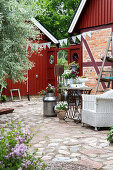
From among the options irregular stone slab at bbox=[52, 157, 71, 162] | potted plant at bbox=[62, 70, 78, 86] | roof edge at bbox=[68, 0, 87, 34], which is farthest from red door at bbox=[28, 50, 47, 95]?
irregular stone slab at bbox=[52, 157, 71, 162]

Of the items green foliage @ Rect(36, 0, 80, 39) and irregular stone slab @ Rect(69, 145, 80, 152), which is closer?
irregular stone slab @ Rect(69, 145, 80, 152)

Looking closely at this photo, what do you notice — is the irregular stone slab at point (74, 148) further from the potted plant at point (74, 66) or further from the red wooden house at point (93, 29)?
the potted plant at point (74, 66)

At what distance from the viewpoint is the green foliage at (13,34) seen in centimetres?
588

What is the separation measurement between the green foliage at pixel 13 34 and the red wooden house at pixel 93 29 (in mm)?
4032

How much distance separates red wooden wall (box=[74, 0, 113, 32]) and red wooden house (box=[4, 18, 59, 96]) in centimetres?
279

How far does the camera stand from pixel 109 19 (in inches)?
370

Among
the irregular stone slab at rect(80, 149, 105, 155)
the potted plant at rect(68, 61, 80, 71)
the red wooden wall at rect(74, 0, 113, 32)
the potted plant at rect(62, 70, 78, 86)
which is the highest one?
the red wooden wall at rect(74, 0, 113, 32)

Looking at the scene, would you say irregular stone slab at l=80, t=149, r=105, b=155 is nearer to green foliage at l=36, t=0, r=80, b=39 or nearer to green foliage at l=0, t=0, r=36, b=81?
green foliage at l=0, t=0, r=36, b=81

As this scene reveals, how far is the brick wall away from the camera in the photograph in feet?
31.5

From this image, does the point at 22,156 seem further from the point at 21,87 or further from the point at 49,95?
the point at 21,87

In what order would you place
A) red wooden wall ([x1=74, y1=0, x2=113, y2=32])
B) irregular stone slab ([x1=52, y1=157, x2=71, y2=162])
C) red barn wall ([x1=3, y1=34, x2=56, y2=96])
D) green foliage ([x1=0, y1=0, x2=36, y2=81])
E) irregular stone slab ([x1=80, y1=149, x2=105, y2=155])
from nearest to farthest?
1. irregular stone slab ([x1=52, y1=157, x2=71, y2=162])
2. irregular stone slab ([x1=80, y1=149, x2=105, y2=155])
3. green foliage ([x1=0, y1=0, x2=36, y2=81])
4. red wooden wall ([x1=74, y1=0, x2=113, y2=32])
5. red barn wall ([x1=3, y1=34, x2=56, y2=96])

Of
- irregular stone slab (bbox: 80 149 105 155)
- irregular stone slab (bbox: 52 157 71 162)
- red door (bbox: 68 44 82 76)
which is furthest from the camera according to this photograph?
red door (bbox: 68 44 82 76)

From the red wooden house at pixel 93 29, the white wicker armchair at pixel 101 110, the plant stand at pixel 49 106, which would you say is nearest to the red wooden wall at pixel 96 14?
the red wooden house at pixel 93 29

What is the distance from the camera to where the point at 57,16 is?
717 inches
